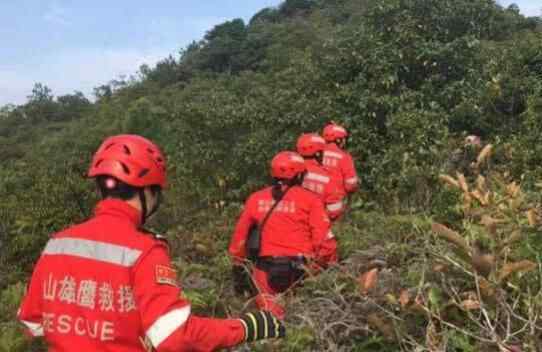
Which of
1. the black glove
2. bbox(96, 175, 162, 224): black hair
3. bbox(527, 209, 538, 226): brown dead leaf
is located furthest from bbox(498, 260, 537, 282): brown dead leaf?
bbox(96, 175, 162, 224): black hair

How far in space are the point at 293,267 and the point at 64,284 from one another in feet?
9.71

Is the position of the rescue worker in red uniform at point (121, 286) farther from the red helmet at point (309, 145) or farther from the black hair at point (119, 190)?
the red helmet at point (309, 145)

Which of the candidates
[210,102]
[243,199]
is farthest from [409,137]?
[210,102]

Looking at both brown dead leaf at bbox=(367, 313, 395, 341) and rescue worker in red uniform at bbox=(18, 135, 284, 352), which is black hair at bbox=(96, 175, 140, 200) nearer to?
rescue worker in red uniform at bbox=(18, 135, 284, 352)

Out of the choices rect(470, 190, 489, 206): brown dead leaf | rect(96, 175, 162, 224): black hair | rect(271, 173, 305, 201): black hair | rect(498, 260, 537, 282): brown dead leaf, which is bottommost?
rect(498, 260, 537, 282): brown dead leaf

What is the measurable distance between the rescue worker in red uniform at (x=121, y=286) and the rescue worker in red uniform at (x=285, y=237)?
2.61 m

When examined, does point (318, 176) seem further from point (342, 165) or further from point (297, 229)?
point (297, 229)

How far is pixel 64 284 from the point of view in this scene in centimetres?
278

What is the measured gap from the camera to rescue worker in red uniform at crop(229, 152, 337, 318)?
5.57 m

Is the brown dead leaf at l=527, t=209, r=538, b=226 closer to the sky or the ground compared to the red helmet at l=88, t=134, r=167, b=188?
closer to the ground

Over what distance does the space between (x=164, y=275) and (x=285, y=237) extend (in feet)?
9.93

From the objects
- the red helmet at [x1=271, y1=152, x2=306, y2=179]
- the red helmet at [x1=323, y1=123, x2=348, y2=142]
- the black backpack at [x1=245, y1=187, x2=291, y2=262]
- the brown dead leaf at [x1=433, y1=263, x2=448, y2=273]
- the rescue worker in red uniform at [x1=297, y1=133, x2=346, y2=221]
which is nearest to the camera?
the brown dead leaf at [x1=433, y1=263, x2=448, y2=273]

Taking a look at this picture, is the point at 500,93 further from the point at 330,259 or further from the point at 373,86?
the point at 330,259

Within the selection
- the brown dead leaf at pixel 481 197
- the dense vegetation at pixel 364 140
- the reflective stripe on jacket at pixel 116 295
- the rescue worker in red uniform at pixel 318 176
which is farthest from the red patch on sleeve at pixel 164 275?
the rescue worker in red uniform at pixel 318 176
